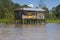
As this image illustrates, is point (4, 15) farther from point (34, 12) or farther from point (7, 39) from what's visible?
point (7, 39)

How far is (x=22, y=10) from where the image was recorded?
204 feet

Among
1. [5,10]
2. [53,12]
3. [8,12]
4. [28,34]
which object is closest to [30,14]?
[5,10]

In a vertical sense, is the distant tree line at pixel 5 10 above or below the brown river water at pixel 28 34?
above

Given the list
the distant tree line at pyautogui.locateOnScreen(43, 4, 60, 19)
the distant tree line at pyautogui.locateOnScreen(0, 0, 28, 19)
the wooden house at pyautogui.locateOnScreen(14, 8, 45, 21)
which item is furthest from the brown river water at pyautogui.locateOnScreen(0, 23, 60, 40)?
the distant tree line at pyautogui.locateOnScreen(43, 4, 60, 19)

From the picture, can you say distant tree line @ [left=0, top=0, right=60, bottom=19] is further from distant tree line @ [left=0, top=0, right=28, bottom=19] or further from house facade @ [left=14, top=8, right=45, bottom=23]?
house facade @ [left=14, top=8, right=45, bottom=23]

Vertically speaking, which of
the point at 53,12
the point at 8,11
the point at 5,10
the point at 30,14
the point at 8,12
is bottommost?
the point at 53,12

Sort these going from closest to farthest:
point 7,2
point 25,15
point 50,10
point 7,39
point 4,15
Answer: point 7,39, point 25,15, point 4,15, point 7,2, point 50,10

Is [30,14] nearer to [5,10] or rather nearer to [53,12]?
[5,10]


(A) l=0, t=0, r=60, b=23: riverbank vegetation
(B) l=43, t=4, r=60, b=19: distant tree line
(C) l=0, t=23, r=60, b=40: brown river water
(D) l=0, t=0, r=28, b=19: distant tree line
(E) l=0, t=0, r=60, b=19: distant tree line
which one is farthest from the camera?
(B) l=43, t=4, r=60, b=19: distant tree line

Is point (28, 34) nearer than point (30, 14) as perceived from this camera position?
Yes

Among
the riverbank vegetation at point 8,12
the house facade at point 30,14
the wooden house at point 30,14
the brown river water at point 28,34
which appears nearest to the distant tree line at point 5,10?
the riverbank vegetation at point 8,12

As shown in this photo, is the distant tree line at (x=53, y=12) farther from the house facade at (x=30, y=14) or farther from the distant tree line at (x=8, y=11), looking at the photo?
the house facade at (x=30, y=14)

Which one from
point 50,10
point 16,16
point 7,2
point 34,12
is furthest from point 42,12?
point 50,10

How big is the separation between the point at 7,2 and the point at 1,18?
890 centimetres
